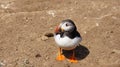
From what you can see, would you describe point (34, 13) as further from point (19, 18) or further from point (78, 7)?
point (78, 7)

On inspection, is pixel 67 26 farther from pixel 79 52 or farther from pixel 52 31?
pixel 52 31

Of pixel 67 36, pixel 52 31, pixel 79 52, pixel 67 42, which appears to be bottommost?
pixel 79 52

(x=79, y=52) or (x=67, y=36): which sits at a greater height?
(x=67, y=36)

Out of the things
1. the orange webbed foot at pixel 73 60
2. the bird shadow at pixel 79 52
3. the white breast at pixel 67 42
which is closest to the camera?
the white breast at pixel 67 42

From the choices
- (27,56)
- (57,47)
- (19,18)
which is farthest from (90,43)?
(19,18)

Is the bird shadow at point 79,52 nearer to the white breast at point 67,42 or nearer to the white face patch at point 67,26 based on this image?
the white breast at point 67,42

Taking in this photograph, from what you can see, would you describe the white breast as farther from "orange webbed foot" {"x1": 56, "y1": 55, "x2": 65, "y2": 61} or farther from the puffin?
"orange webbed foot" {"x1": 56, "y1": 55, "x2": 65, "y2": 61}

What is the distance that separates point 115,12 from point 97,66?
98.4 inches

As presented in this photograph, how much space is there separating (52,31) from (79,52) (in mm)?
1065

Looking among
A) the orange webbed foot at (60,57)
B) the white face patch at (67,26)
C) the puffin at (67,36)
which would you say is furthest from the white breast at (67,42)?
the orange webbed foot at (60,57)

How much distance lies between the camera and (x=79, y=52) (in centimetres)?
795

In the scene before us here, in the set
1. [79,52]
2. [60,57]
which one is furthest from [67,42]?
[79,52]

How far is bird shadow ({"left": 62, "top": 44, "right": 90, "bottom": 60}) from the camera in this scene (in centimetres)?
777

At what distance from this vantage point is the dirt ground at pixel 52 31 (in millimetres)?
A: 7602
